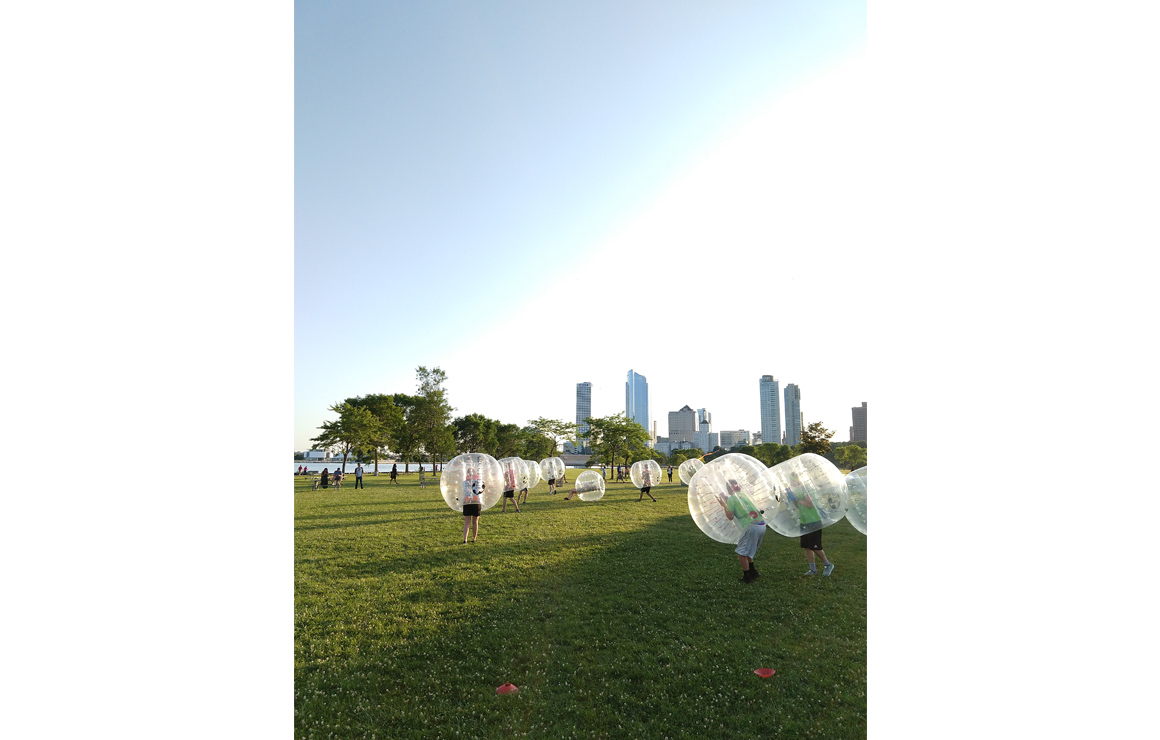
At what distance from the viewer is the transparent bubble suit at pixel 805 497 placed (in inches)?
280

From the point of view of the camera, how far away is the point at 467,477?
1117cm

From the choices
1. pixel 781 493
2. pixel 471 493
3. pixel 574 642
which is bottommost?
pixel 574 642

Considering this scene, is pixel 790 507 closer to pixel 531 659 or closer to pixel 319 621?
pixel 531 659

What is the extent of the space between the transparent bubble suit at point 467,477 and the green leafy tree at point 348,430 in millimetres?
32349

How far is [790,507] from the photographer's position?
7.14 meters

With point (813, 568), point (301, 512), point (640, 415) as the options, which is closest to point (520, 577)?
point (813, 568)

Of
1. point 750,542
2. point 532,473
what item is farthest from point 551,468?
point 750,542

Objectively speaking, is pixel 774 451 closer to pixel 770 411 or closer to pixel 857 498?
pixel 770 411

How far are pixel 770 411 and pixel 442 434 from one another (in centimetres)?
3116

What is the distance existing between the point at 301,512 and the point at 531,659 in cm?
1570

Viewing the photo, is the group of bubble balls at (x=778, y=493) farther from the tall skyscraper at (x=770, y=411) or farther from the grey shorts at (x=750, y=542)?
the tall skyscraper at (x=770, y=411)

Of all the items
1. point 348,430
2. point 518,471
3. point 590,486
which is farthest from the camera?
point 348,430

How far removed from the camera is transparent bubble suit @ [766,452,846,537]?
23.3ft

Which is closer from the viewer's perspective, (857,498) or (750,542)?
(857,498)
